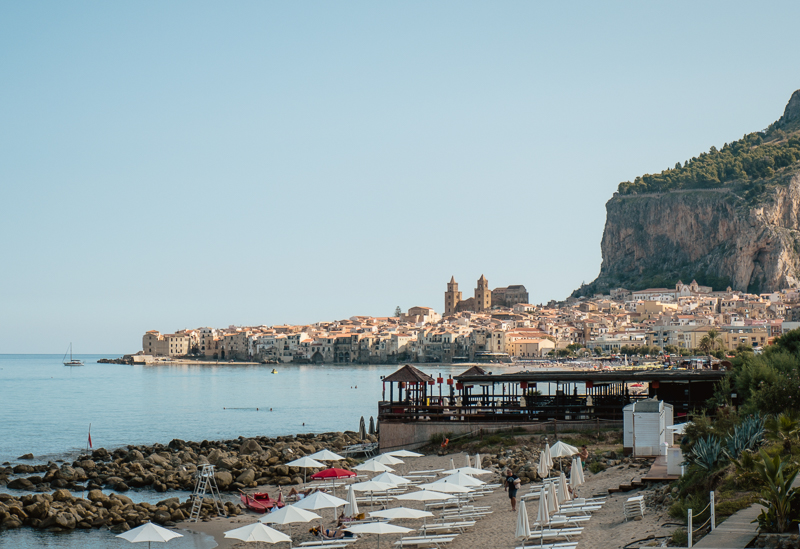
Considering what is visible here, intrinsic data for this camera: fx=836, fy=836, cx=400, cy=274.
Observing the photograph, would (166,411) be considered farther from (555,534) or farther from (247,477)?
(555,534)

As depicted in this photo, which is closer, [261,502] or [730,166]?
[261,502]

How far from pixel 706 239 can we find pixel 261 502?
535ft

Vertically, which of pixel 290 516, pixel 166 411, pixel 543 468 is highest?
pixel 543 468

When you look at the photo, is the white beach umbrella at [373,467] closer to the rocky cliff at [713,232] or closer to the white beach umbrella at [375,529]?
the white beach umbrella at [375,529]

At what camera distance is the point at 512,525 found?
1669 cm

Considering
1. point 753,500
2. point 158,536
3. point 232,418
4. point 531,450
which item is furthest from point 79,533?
point 232,418

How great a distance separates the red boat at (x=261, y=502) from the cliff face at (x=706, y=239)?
497ft

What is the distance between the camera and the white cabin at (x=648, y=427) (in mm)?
20922

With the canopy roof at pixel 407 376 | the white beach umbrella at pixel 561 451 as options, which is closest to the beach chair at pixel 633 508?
the white beach umbrella at pixel 561 451

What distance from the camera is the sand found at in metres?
13.7

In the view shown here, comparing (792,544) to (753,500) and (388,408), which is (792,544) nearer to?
(753,500)

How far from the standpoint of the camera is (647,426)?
21.2m

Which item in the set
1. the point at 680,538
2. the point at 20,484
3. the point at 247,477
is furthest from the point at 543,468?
the point at 20,484

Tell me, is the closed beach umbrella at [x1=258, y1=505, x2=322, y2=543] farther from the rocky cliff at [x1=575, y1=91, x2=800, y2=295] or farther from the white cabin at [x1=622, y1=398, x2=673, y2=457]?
the rocky cliff at [x1=575, y1=91, x2=800, y2=295]
